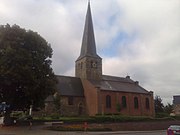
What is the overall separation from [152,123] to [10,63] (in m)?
25.4

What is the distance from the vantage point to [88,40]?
61.1 metres

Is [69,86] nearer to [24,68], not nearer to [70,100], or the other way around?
[70,100]

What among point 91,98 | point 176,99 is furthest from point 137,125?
point 176,99

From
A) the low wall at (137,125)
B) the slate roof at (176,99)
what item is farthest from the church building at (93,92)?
the slate roof at (176,99)

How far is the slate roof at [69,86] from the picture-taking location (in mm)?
55344

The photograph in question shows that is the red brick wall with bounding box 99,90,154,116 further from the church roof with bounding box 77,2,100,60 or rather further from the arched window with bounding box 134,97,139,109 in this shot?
the church roof with bounding box 77,2,100,60

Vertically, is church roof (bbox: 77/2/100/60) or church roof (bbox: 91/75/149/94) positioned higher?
church roof (bbox: 77/2/100/60)

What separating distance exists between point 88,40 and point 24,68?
3313 centimetres

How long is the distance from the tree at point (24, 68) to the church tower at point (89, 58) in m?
25.8

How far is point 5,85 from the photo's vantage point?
30828 mm

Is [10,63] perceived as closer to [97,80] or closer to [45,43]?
[45,43]

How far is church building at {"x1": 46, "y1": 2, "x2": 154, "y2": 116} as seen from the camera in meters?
54.9

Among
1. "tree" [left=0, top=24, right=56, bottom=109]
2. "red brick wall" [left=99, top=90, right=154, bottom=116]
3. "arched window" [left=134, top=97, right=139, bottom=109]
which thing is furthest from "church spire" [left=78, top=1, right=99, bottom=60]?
"tree" [left=0, top=24, right=56, bottom=109]

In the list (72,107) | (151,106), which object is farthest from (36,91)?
(151,106)
